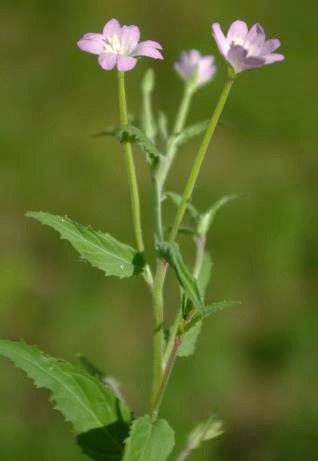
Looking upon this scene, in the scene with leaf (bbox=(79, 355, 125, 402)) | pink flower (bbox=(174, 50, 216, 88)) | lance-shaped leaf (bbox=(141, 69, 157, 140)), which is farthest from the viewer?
pink flower (bbox=(174, 50, 216, 88))

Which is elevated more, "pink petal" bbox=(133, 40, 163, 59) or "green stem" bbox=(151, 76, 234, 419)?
"pink petal" bbox=(133, 40, 163, 59)

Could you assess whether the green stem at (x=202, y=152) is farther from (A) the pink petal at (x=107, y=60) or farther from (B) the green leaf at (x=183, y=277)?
(A) the pink petal at (x=107, y=60)

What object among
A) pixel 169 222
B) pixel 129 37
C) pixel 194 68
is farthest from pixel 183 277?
pixel 169 222

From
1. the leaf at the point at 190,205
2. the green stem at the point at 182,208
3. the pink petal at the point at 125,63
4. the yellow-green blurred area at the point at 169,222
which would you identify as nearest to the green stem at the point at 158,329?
the green stem at the point at 182,208

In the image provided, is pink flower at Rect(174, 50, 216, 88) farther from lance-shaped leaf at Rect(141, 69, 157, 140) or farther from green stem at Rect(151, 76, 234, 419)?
green stem at Rect(151, 76, 234, 419)

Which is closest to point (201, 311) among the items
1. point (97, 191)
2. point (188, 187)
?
point (188, 187)

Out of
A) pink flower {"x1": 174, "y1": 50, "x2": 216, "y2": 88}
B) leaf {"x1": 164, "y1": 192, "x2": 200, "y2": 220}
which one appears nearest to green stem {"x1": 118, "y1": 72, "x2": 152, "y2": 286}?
leaf {"x1": 164, "y1": 192, "x2": 200, "y2": 220}

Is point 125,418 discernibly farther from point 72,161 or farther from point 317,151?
point 317,151
